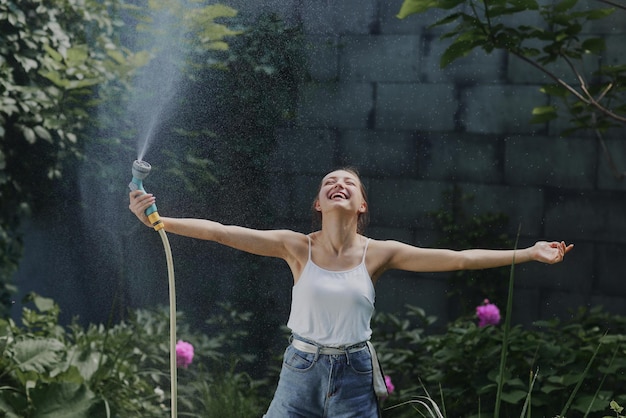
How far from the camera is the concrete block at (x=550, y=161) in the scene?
11.6 feet

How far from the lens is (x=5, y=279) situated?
379 centimetres

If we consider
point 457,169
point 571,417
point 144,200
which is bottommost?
point 571,417

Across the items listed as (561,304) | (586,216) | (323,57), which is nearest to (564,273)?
(561,304)

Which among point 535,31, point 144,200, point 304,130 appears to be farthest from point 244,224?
point 144,200

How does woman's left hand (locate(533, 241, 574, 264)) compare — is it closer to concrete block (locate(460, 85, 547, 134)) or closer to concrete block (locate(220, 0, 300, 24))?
concrete block (locate(460, 85, 547, 134))

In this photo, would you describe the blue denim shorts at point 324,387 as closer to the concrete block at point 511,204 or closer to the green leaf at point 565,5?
the green leaf at point 565,5

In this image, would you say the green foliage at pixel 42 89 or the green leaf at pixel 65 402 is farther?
the green foliage at pixel 42 89

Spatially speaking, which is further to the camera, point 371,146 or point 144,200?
point 371,146

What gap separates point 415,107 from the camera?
144 inches

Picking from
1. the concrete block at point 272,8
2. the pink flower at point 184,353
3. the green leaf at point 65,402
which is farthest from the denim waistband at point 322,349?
the concrete block at point 272,8

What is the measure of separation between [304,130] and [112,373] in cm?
118

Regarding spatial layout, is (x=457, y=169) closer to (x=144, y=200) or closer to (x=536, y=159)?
(x=536, y=159)

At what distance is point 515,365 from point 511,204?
2.40ft

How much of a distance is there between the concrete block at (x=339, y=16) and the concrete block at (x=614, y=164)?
38.1 inches
